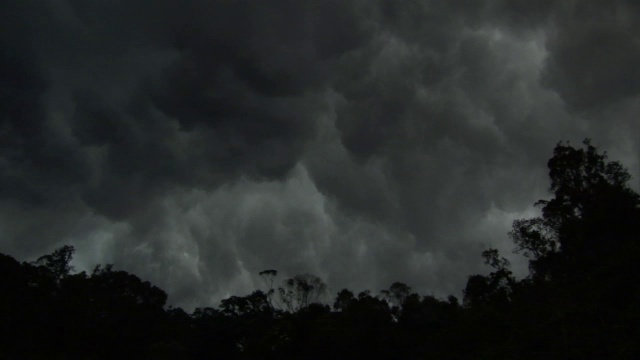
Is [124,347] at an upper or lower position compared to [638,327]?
upper

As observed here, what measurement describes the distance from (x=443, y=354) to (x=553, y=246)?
26.4 metres

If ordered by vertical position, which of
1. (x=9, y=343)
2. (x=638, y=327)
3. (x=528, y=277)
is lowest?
(x=638, y=327)

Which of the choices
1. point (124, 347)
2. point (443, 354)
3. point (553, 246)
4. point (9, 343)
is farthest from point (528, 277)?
point (9, 343)

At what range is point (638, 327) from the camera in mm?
30531

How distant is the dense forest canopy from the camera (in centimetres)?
3800

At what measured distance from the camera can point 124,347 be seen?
239 feet

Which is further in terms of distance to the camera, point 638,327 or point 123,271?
point 123,271

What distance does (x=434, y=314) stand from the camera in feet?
279

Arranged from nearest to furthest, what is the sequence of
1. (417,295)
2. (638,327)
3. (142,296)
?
1. (638,327)
2. (142,296)
3. (417,295)

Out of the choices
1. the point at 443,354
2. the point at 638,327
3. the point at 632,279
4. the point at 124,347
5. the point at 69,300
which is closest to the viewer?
the point at 638,327

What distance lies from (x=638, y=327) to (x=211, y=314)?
88.6m

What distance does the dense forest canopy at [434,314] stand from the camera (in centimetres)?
3800

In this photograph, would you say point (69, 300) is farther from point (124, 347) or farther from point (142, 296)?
point (142, 296)

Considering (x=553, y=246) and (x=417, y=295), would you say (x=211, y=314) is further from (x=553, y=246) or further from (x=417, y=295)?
(x=553, y=246)
